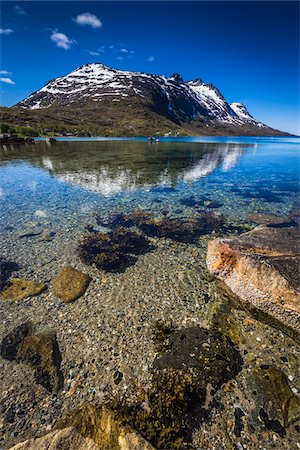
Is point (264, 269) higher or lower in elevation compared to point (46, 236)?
higher

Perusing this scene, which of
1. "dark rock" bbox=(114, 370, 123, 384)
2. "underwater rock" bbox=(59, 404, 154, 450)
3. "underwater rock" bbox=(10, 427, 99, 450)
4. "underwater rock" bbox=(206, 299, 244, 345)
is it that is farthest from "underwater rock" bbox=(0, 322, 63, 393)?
"underwater rock" bbox=(206, 299, 244, 345)

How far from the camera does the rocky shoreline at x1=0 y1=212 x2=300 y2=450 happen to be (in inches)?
184

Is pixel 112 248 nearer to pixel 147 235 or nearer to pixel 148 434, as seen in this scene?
pixel 147 235

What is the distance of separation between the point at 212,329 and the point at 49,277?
7.06m

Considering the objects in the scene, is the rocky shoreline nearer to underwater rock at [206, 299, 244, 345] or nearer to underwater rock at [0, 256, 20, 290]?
underwater rock at [206, 299, 244, 345]

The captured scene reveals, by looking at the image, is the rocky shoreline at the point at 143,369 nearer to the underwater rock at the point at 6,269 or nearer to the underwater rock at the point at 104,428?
the underwater rock at the point at 104,428

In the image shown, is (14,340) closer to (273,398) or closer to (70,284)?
(70,284)

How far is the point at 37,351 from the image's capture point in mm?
6449

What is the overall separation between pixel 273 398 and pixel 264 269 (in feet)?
11.7

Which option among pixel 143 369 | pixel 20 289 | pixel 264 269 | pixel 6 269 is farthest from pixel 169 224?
pixel 143 369

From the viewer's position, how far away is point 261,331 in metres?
7.09

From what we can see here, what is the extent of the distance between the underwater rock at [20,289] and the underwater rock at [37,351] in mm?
1635

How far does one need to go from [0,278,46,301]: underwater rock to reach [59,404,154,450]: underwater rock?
16.7 feet

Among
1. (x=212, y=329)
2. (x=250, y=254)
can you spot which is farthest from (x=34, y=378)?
(x=250, y=254)
